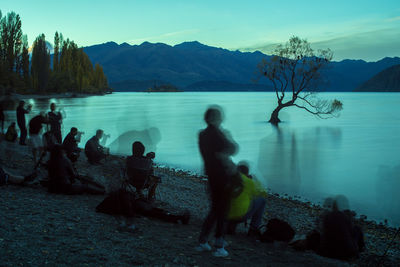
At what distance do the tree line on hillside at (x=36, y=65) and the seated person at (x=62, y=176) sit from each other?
57.8 m

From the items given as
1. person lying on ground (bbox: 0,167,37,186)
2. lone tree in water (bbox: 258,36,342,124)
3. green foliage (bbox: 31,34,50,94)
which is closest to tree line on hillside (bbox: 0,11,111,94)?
green foliage (bbox: 31,34,50,94)

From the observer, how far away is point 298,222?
8883 millimetres

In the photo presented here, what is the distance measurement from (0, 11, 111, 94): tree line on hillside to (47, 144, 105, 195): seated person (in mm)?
57761

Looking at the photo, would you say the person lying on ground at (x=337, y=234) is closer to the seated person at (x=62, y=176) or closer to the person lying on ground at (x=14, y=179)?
the seated person at (x=62, y=176)

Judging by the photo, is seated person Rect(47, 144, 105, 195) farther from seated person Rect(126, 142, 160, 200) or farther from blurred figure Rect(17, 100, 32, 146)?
blurred figure Rect(17, 100, 32, 146)

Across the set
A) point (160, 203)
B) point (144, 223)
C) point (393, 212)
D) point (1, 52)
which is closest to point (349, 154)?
point (393, 212)

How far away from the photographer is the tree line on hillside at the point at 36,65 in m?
72.6

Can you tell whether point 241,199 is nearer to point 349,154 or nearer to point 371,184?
point 371,184

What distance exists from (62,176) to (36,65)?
86.3 metres

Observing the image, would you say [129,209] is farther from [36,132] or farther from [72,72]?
[72,72]

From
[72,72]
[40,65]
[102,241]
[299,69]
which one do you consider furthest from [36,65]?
[102,241]

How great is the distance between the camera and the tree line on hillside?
72562 mm

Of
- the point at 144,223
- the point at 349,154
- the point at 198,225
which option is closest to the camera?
the point at 144,223

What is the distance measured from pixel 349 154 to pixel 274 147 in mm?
5170
